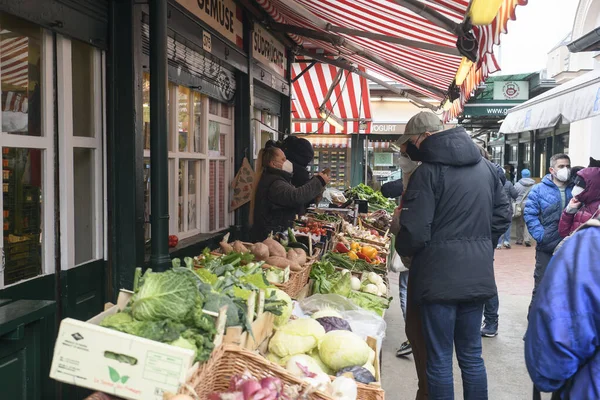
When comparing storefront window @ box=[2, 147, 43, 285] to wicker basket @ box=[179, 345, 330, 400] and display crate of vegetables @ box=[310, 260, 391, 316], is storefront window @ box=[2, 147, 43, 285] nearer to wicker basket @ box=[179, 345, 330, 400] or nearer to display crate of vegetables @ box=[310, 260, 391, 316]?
wicker basket @ box=[179, 345, 330, 400]

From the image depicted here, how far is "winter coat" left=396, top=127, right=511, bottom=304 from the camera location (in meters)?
3.37

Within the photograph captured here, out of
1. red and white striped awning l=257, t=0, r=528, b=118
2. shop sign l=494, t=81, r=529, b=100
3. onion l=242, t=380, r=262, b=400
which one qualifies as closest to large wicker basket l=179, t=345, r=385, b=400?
onion l=242, t=380, r=262, b=400

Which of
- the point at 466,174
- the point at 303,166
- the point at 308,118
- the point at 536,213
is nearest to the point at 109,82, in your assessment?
the point at 466,174

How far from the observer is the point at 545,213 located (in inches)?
246

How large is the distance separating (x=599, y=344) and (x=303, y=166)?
569cm

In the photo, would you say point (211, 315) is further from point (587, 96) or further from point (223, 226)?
point (587, 96)

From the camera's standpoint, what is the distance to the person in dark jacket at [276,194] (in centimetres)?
531

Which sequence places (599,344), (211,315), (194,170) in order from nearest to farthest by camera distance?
(599,344), (211,315), (194,170)

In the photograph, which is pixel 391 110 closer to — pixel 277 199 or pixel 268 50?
pixel 268 50

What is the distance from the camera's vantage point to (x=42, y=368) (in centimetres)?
232

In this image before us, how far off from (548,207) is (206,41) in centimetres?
406

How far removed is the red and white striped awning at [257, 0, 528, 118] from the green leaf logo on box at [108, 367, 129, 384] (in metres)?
2.74

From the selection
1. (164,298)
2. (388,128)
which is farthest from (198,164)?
(388,128)

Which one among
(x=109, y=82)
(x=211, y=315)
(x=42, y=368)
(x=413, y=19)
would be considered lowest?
(x=42, y=368)
